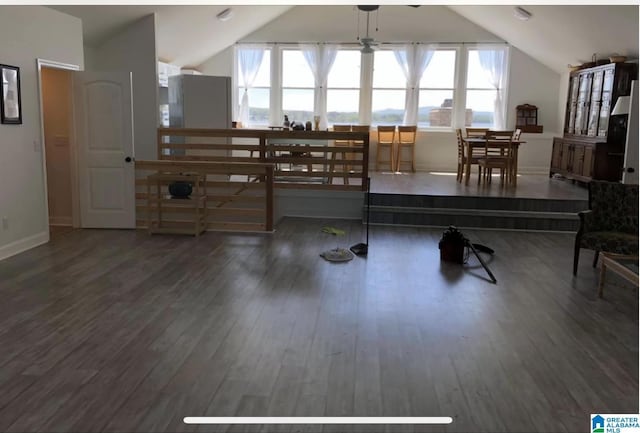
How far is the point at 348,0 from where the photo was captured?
248cm

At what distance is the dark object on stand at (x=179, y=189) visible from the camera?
21.2ft

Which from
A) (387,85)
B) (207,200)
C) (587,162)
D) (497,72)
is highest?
(497,72)

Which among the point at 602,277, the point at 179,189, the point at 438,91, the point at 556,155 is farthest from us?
the point at 438,91

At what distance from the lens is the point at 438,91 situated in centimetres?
1148

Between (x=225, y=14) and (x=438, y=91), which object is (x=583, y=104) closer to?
(x=438, y=91)

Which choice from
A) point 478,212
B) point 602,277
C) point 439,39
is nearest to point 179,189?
point 478,212

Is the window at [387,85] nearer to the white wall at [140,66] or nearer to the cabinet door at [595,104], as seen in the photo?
the cabinet door at [595,104]

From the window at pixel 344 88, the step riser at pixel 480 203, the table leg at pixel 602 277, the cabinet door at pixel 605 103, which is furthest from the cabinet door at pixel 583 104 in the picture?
the table leg at pixel 602 277

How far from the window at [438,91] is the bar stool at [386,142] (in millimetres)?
847

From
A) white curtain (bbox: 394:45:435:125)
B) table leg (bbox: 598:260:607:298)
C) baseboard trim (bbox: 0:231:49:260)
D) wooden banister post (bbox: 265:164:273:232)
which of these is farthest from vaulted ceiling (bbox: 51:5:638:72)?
table leg (bbox: 598:260:607:298)

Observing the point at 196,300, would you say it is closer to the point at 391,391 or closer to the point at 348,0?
the point at 391,391

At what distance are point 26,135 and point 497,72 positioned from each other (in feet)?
29.2

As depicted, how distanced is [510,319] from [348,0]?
2.54m

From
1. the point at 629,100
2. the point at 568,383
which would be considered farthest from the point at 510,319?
the point at 629,100
